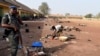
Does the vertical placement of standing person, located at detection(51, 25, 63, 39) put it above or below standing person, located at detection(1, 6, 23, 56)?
below

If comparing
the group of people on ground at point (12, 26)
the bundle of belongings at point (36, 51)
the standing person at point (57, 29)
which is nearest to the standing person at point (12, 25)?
the group of people on ground at point (12, 26)

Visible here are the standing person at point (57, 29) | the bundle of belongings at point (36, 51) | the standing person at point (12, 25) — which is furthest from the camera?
the standing person at point (57, 29)

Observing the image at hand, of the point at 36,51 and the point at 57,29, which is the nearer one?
the point at 36,51

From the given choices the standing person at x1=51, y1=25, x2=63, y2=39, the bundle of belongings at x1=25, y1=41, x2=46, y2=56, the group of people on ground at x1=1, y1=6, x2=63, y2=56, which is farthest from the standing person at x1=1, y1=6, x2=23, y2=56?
the standing person at x1=51, y1=25, x2=63, y2=39

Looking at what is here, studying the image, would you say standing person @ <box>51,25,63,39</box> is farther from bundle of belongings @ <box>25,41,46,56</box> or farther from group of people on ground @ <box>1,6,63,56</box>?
group of people on ground @ <box>1,6,63,56</box>

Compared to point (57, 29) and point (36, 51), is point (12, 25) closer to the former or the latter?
point (36, 51)

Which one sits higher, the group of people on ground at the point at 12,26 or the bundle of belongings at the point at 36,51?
the group of people on ground at the point at 12,26

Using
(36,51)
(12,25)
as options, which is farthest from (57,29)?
(12,25)

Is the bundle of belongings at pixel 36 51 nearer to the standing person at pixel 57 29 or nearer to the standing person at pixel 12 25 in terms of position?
the standing person at pixel 12 25


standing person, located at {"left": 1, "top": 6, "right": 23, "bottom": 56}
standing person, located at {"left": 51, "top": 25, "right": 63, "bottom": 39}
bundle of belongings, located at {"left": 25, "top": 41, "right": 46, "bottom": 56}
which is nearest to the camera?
standing person, located at {"left": 1, "top": 6, "right": 23, "bottom": 56}

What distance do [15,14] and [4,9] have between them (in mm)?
31914

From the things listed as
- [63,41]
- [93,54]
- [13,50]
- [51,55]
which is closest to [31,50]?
[51,55]

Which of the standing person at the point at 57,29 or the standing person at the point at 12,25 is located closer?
the standing person at the point at 12,25

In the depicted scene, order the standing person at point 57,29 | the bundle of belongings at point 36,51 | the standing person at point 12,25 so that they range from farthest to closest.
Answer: the standing person at point 57,29
the bundle of belongings at point 36,51
the standing person at point 12,25
